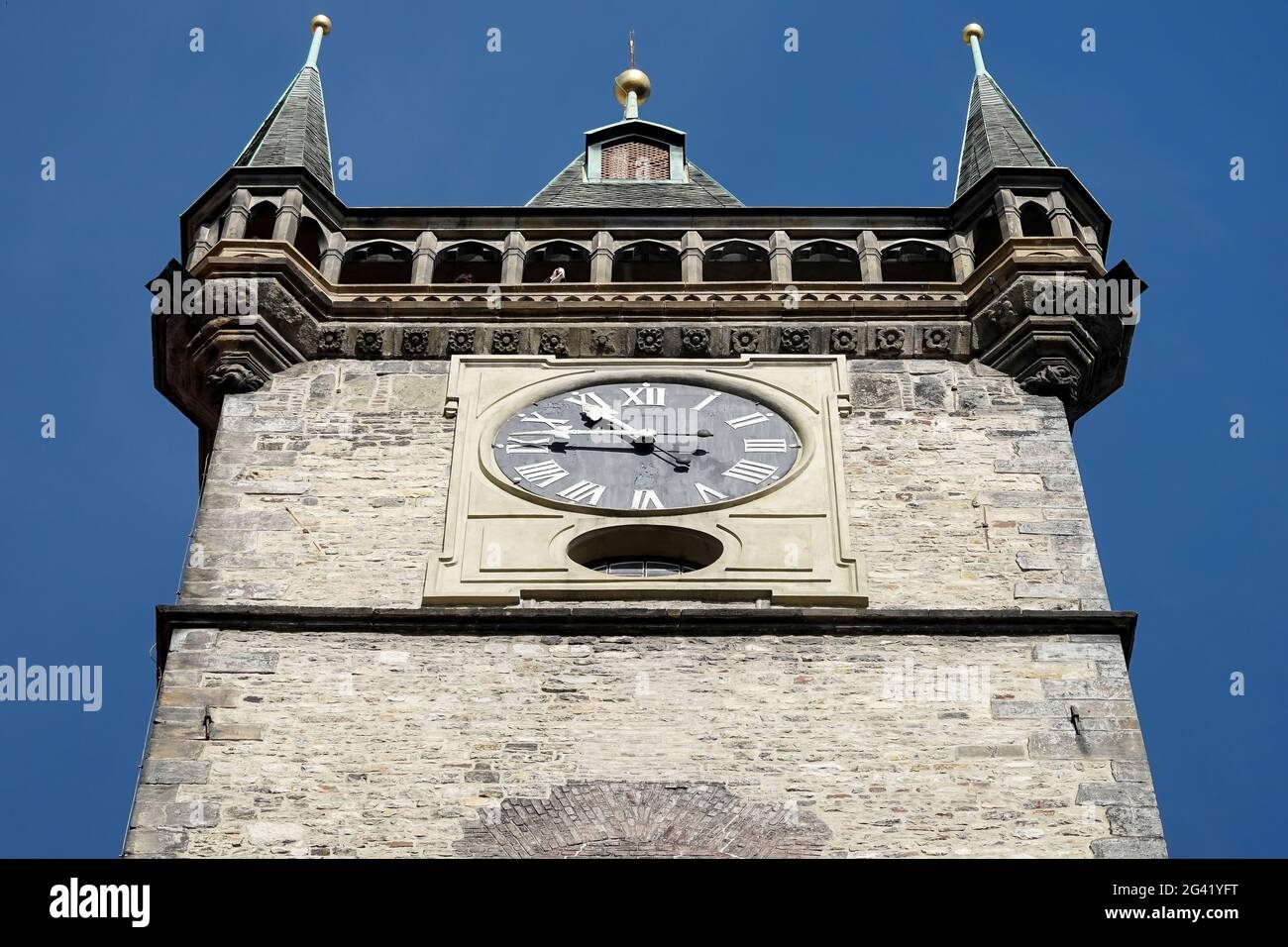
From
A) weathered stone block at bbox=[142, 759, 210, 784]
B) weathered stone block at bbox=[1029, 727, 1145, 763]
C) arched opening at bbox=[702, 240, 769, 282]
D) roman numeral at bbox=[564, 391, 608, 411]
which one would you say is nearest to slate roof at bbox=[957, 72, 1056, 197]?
arched opening at bbox=[702, 240, 769, 282]

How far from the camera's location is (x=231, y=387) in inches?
767

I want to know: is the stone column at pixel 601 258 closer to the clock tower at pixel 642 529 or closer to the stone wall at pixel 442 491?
the clock tower at pixel 642 529

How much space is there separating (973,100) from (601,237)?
4.08 metres

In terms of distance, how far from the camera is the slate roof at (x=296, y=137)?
72.3 feet

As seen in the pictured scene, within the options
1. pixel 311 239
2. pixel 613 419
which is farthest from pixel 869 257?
pixel 311 239

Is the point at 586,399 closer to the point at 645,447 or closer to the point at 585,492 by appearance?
the point at 645,447

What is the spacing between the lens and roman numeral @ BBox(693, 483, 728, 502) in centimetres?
1835

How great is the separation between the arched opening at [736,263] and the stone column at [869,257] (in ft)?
2.49

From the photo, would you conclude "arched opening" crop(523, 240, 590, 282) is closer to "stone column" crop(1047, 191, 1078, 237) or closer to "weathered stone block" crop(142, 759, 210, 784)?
"stone column" crop(1047, 191, 1078, 237)

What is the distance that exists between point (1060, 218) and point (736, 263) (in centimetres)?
256

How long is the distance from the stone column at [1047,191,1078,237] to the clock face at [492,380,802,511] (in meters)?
2.92

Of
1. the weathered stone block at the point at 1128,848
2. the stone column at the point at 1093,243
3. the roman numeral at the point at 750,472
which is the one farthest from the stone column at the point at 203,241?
the weathered stone block at the point at 1128,848

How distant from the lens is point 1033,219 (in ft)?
70.0

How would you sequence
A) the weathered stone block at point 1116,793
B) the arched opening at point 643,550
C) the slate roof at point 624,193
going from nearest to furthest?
the weathered stone block at point 1116,793 → the arched opening at point 643,550 → the slate roof at point 624,193
